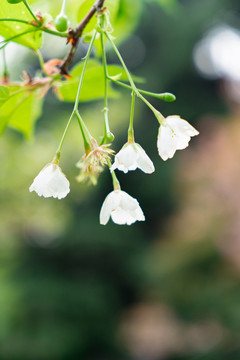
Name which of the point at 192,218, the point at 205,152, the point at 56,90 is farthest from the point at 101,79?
the point at 205,152

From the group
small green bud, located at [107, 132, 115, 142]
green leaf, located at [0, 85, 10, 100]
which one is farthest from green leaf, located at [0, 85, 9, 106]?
small green bud, located at [107, 132, 115, 142]

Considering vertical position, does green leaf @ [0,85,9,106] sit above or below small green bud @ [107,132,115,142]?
above

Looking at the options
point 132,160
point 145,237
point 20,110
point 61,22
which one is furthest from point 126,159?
point 145,237

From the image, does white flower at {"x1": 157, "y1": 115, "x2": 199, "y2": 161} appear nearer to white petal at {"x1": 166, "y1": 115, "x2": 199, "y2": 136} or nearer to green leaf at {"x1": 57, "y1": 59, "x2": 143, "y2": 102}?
white petal at {"x1": 166, "y1": 115, "x2": 199, "y2": 136}

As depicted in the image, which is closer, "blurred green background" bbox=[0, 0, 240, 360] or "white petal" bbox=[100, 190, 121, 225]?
"white petal" bbox=[100, 190, 121, 225]

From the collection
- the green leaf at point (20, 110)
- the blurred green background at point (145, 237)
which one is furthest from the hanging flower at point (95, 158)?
the blurred green background at point (145, 237)

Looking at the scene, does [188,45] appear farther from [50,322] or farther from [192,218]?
[50,322]
